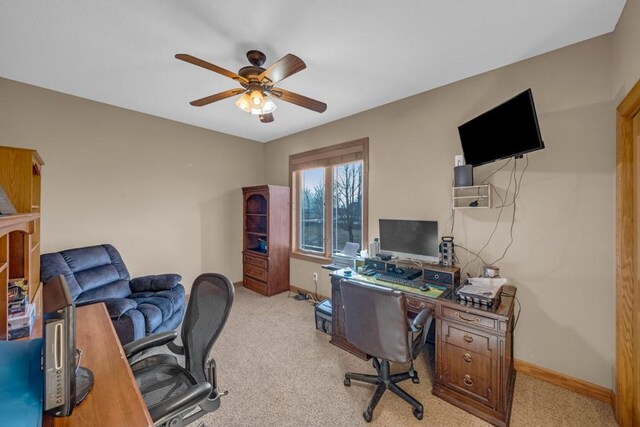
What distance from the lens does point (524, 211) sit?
2.25 meters

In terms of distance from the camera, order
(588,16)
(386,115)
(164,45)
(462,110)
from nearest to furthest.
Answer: (588,16)
(164,45)
(462,110)
(386,115)

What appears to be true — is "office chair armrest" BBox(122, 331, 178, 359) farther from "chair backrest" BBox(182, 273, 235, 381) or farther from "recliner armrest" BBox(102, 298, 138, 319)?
"recliner armrest" BBox(102, 298, 138, 319)

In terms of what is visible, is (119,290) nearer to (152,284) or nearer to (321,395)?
(152,284)

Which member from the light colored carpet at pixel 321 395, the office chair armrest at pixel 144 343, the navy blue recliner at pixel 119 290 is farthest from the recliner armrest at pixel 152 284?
the office chair armrest at pixel 144 343

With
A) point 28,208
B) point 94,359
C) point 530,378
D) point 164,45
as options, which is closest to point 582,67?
point 530,378

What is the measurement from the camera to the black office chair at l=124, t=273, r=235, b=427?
1392 mm

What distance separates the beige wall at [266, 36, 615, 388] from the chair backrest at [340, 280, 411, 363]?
127 cm

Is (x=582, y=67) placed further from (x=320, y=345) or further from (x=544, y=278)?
(x=320, y=345)

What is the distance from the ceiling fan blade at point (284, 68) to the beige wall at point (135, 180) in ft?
8.14

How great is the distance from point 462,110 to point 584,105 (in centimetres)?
86

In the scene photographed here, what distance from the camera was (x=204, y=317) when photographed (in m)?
1.54

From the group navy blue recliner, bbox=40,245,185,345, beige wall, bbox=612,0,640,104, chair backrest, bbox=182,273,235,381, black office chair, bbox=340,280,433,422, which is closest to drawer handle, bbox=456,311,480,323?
black office chair, bbox=340,280,433,422

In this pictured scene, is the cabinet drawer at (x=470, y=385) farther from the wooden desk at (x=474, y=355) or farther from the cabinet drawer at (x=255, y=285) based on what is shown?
the cabinet drawer at (x=255, y=285)

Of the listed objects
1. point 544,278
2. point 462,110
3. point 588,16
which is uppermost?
point 588,16
